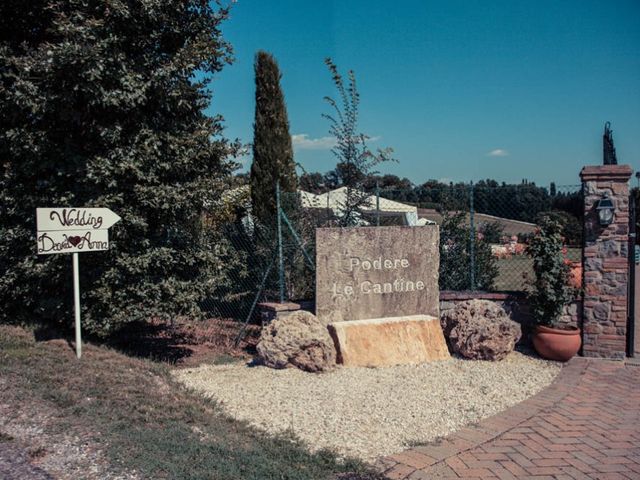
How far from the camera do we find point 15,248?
6414 millimetres

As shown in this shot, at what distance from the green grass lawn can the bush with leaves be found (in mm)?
4183

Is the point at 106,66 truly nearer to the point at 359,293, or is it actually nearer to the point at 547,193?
the point at 359,293

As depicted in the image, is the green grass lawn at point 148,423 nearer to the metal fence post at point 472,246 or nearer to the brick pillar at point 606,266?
the metal fence post at point 472,246

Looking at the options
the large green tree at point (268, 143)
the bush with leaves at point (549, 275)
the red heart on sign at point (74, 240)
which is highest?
the large green tree at point (268, 143)

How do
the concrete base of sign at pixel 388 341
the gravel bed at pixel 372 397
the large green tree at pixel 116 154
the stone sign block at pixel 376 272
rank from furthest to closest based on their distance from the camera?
1. the stone sign block at pixel 376 272
2. the concrete base of sign at pixel 388 341
3. the large green tree at pixel 116 154
4. the gravel bed at pixel 372 397

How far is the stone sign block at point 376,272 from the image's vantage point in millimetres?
6957

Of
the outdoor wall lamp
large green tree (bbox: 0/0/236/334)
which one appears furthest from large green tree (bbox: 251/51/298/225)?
the outdoor wall lamp

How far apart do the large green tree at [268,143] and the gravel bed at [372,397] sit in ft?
12.9

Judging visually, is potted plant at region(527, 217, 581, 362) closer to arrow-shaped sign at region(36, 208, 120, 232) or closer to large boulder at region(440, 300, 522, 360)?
large boulder at region(440, 300, 522, 360)

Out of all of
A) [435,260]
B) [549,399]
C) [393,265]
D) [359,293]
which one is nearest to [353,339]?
[359,293]

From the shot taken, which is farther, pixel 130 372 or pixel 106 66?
pixel 106 66

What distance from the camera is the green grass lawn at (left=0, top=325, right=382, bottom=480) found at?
3531 mm

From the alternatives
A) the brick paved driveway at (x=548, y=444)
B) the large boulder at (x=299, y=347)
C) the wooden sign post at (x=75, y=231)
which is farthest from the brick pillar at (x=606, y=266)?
the wooden sign post at (x=75, y=231)

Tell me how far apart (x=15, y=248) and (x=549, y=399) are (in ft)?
20.5
